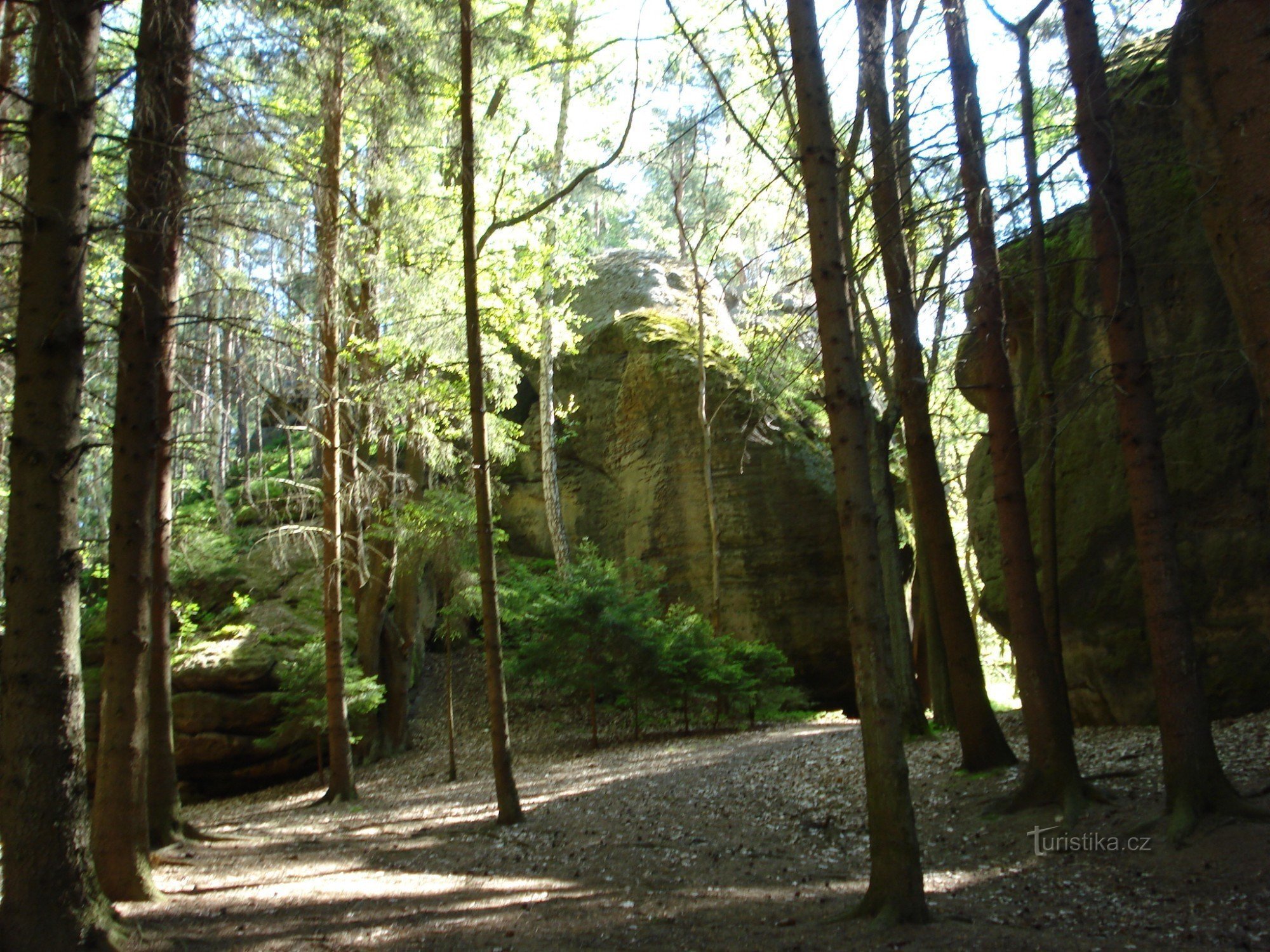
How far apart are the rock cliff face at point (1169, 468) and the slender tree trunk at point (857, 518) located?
13.1 ft

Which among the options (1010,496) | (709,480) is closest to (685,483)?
(709,480)

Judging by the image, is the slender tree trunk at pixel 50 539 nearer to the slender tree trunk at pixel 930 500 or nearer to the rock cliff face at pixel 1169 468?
the slender tree trunk at pixel 930 500

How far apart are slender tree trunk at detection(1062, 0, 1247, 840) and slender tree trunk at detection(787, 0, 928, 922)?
2.07 metres

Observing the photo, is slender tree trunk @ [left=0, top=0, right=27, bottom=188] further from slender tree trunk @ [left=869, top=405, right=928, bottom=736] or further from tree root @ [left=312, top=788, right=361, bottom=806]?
slender tree trunk @ [left=869, top=405, right=928, bottom=736]

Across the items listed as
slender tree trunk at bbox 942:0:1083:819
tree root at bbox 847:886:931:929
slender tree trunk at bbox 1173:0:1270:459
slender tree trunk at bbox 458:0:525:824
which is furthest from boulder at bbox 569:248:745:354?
tree root at bbox 847:886:931:929

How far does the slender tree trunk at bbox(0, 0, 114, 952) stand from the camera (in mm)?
4148

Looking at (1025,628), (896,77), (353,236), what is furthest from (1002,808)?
(353,236)

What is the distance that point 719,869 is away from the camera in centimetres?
712

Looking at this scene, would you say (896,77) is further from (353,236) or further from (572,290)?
(572,290)

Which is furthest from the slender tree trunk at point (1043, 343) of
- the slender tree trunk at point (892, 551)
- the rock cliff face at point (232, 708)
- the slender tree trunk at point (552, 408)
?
the slender tree trunk at point (552, 408)

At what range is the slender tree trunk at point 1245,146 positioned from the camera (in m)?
4.07

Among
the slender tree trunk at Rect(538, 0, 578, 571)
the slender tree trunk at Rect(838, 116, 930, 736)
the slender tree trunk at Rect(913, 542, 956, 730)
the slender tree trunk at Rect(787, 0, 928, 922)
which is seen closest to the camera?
the slender tree trunk at Rect(787, 0, 928, 922)

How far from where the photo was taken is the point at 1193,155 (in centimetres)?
534

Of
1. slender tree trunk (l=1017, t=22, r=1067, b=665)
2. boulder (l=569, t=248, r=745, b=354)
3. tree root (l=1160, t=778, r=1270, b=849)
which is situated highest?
boulder (l=569, t=248, r=745, b=354)
